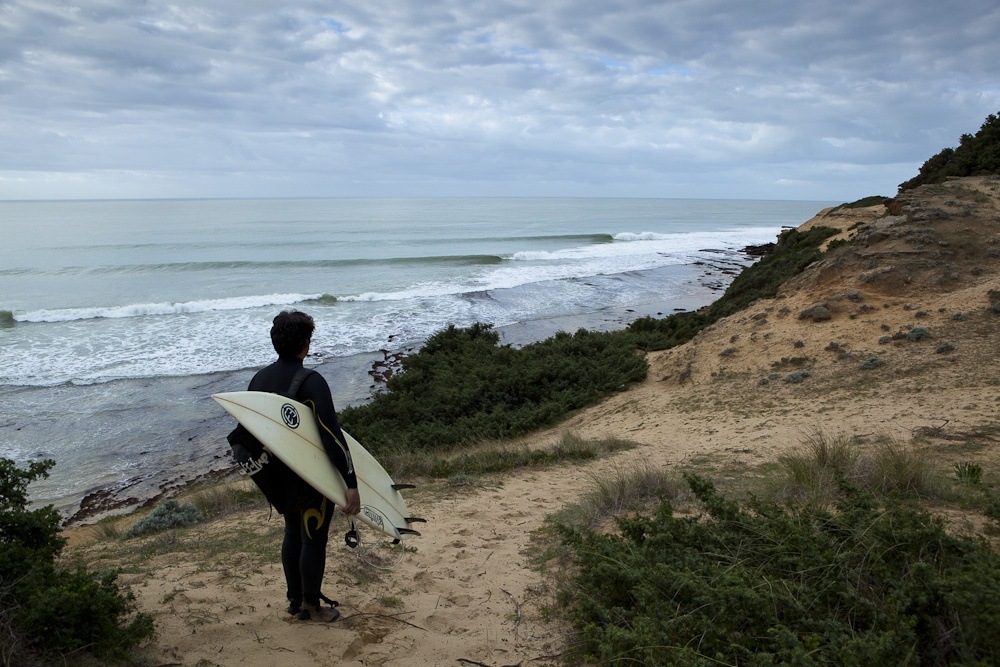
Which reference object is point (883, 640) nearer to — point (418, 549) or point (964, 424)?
point (418, 549)

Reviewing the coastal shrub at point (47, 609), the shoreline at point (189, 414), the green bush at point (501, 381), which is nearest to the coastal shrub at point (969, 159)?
the green bush at point (501, 381)

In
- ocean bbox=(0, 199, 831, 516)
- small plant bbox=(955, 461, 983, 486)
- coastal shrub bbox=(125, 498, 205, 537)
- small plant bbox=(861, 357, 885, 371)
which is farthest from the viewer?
ocean bbox=(0, 199, 831, 516)

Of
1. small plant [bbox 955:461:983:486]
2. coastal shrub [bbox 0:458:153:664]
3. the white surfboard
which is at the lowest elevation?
coastal shrub [bbox 0:458:153:664]

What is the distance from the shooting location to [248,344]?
18297 mm

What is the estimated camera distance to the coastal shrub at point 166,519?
20.9 feet

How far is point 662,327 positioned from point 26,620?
44.7 feet

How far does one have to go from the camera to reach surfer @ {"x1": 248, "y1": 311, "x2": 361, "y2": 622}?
329 cm

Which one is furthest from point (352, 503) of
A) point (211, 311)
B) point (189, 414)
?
point (211, 311)

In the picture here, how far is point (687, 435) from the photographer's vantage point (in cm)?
826

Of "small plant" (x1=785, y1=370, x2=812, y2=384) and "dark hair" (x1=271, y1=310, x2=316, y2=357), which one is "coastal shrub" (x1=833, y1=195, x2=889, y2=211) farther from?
"dark hair" (x1=271, y1=310, x2=316, y2=357)

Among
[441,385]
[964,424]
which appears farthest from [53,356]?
[964,424]

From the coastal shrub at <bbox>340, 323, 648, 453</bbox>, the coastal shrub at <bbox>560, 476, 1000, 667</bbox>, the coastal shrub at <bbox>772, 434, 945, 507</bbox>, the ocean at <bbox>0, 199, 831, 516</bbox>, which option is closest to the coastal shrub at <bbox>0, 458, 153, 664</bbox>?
the coastal shrub at <bbox>560, 476, 1000, 667</bbox>

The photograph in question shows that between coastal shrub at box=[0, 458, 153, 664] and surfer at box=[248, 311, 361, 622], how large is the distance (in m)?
0.77

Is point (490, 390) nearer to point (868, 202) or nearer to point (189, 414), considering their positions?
point (189, 414)
